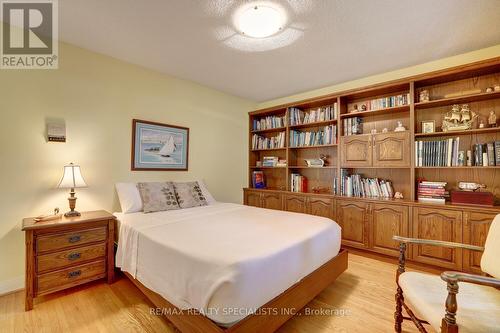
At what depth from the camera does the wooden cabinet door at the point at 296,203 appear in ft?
11.3

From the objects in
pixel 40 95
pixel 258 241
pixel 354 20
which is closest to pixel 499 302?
pixel 258 241

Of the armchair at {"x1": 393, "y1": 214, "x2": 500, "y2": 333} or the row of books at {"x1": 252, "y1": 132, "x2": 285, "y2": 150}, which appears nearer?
the armchair at {"x1": 393, "y1": 214, "x2": 500, "y2": 333}

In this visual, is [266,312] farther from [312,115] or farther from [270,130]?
[270,130]

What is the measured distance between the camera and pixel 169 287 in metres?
1.47

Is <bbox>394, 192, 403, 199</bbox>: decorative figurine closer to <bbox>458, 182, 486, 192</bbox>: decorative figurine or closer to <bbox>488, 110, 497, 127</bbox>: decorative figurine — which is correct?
<bbox>458, 182, 486, 192</bbox>: decorative figurine

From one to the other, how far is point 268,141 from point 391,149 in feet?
6.71

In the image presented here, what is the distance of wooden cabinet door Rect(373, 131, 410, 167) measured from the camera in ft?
8.80

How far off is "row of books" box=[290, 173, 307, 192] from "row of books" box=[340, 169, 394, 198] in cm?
68

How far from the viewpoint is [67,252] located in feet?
6.47

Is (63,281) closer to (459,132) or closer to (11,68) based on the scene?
(11,68)

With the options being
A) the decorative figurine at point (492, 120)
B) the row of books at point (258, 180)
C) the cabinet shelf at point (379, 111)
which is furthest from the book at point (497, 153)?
the row of books at point (258, 180)

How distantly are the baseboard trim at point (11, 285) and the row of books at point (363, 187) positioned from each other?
144 inches

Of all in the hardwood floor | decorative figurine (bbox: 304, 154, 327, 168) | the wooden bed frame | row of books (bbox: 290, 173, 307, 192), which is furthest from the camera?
row of books (bbox: 290, 173, 307, 192)

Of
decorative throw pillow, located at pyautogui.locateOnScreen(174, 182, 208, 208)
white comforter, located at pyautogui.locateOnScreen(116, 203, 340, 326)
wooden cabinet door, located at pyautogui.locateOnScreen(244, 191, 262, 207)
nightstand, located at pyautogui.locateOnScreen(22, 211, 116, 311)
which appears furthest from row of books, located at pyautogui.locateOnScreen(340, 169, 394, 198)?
nightstand, located at pyautogui.locateOnScreen(22, 211, 116, 311)
